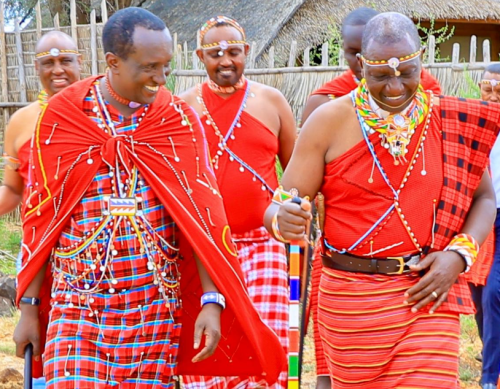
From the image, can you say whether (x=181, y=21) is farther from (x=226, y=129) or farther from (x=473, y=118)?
(x=473, y=118)

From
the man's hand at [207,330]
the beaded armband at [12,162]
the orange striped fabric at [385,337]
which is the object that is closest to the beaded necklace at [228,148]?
the beaded armband at [12,162]

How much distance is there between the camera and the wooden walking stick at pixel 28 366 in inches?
175

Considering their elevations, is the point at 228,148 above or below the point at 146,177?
below

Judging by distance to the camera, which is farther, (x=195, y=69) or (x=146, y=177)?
(x=195, y=69)

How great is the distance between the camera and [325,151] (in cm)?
448

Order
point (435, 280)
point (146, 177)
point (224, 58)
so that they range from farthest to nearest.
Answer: point (224, 58)
point (146, 177)
point (435, 280)

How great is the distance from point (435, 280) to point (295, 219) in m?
0.69

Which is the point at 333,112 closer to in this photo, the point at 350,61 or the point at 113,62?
the point at 113,62

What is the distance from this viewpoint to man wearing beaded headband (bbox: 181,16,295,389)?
6.33m

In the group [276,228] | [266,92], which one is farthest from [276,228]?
[266,92]

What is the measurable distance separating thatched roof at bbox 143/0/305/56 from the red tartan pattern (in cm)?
1415

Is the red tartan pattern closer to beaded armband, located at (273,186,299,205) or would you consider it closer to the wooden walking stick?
beaded armband, located at (273,186,299,205)

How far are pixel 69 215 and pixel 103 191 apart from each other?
0.19 metres

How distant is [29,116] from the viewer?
19.3 feet
